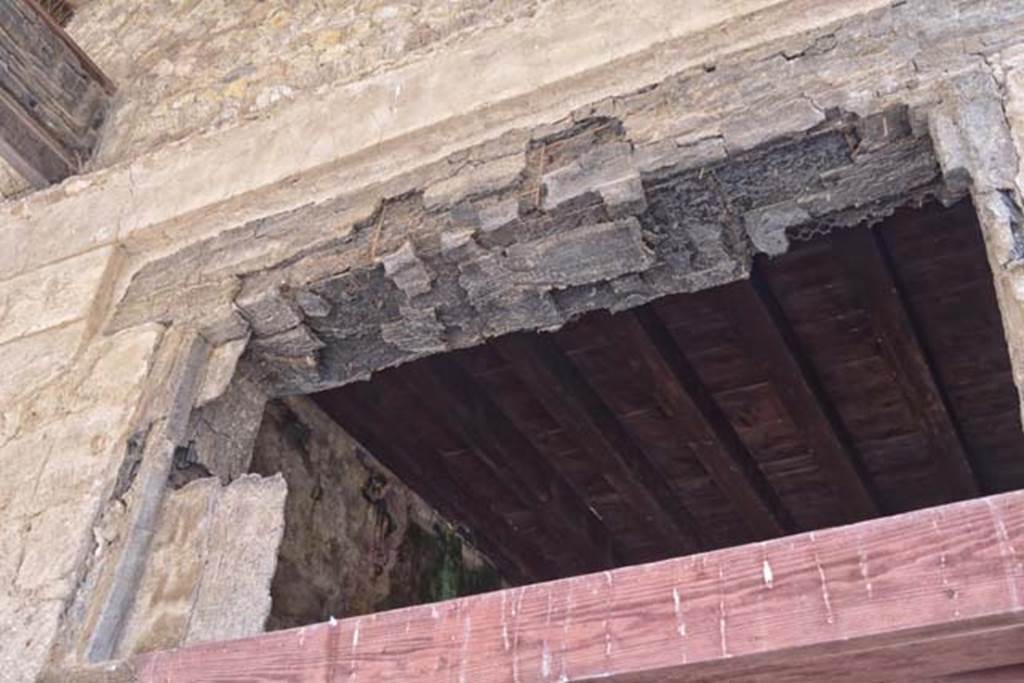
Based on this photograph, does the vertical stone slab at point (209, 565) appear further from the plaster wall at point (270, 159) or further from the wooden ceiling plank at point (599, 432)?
the wooden ceiling plank at point (599, 432)

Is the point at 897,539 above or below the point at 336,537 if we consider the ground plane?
above

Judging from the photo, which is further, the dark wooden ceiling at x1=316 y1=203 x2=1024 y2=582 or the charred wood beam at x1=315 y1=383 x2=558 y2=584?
the charred wood beam at x1=315 y1=383 x2=558 y2=584

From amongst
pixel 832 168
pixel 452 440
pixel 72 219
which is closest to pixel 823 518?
pixel 452 440

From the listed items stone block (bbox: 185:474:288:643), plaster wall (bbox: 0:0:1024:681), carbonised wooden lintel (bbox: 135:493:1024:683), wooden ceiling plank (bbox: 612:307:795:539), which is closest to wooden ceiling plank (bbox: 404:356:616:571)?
wooden ceiling plank (bbox: 612:307:795:539)

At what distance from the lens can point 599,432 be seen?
350cm

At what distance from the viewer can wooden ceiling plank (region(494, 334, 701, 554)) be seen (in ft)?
10.6

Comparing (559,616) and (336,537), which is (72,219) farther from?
(559,616)

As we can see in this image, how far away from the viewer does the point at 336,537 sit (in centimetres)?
333

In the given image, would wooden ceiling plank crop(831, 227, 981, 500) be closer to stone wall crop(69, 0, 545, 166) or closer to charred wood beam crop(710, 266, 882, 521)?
charred wood beam crop(710, 266, 882, 521)

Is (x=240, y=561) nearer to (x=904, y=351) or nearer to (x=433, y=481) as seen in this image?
(x=433, y=481)

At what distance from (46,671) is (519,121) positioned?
148 centimetres

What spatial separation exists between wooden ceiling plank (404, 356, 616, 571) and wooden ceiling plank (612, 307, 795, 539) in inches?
Answer: 21.8

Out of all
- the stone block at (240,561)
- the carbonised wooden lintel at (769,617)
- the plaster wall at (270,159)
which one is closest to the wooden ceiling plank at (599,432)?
the plaster wall at (270,159)

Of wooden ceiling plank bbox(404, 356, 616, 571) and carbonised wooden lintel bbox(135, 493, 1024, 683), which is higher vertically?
carbonised wooden lintel bbox(135, 493, 1024, 683)
